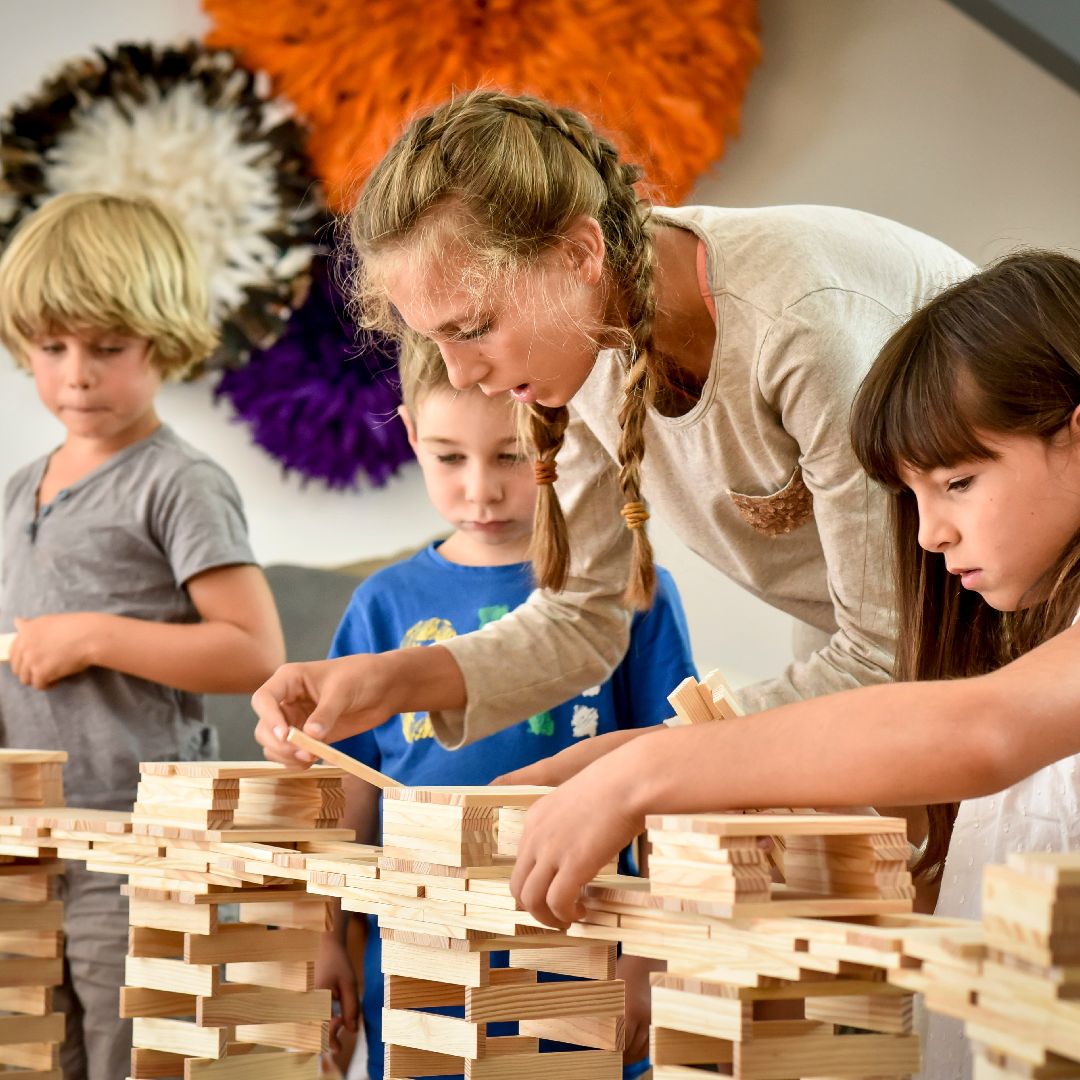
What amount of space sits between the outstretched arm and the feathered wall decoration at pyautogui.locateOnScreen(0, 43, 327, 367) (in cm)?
190

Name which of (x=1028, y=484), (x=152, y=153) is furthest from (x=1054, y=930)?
(x=152, y=153)

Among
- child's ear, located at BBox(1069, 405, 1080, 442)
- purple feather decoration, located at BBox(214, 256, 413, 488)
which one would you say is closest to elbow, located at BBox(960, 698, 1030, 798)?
child's ear, located at BBox(1069, 405, 1080, 442)

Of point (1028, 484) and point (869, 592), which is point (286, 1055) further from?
point (1028, 484)

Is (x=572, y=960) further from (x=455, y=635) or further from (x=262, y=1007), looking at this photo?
(x=455, y=635)

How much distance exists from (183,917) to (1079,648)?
0.76m

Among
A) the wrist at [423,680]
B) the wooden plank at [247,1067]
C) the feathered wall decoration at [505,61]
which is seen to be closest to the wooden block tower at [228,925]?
the wooden plank at [247,1067]

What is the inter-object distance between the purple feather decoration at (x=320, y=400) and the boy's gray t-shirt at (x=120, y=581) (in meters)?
0.65

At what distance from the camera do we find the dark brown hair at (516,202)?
4.22 ft

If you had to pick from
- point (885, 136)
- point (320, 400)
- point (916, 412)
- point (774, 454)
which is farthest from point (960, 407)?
point (320, 400)

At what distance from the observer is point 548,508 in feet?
5.13

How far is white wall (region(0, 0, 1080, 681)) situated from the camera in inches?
97.1

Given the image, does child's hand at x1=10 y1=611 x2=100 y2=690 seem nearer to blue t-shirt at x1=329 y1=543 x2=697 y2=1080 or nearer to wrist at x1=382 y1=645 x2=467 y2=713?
blue t-shirt at x1=329 y1=543 x2=697 y2=1080

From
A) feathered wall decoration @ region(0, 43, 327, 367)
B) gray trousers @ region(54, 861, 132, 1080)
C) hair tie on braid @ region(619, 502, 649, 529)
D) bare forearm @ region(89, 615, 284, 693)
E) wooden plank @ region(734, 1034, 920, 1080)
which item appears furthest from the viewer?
feathered wall decoration @ region(0, 43, 327, 367)

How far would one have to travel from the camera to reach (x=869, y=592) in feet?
4.54
